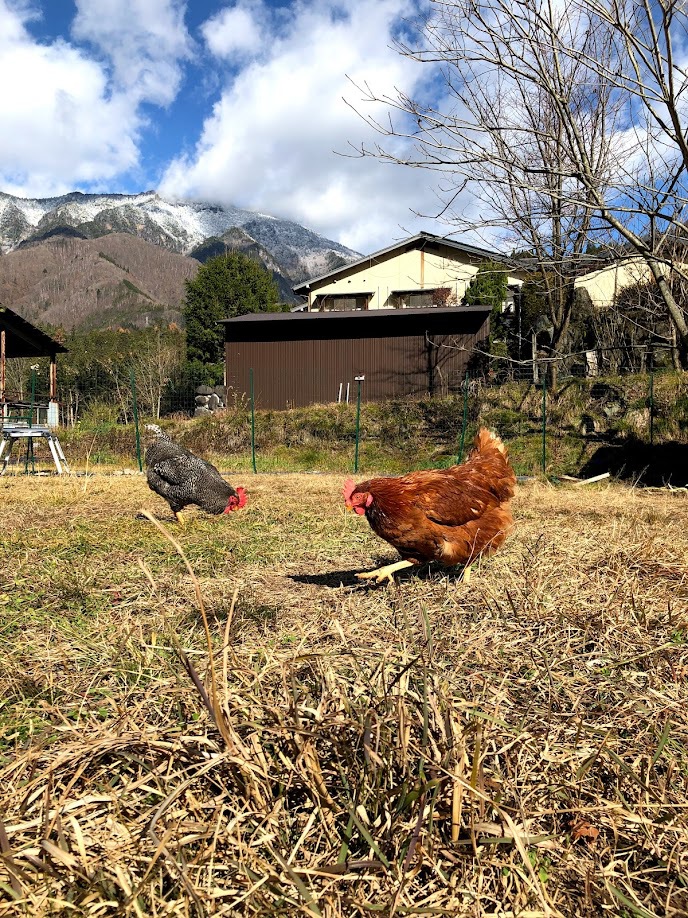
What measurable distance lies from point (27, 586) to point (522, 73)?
5.40m

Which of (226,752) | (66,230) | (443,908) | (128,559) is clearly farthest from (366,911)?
(66,230)

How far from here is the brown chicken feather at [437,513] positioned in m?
3.27

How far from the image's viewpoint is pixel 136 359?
93.9ft

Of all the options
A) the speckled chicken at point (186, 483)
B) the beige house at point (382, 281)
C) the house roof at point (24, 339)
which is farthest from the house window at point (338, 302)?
the speckled chicken at point (186, 483)

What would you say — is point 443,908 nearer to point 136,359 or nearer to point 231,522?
point 231,522

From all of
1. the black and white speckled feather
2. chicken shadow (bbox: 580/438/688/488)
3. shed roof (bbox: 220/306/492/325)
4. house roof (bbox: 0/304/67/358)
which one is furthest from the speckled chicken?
shed roof (bbox: 220/306/492/325)

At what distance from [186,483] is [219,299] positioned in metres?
32.0

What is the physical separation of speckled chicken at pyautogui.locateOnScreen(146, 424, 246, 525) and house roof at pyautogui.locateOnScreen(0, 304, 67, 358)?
46.1 feet

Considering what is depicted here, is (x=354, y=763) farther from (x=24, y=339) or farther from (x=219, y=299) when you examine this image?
(x=219, y=299)

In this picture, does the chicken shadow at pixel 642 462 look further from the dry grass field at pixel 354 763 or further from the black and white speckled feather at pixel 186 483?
the dry grass field at pixel 354 763

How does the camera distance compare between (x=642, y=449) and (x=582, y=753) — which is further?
(x=642, y=449)

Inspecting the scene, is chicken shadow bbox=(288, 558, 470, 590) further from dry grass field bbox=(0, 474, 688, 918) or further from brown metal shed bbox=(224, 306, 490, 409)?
brown metal shed bbox=(224, 306, 490, 409)

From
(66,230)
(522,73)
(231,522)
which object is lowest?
(231,522)

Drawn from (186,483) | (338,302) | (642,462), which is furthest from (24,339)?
(642,462)
